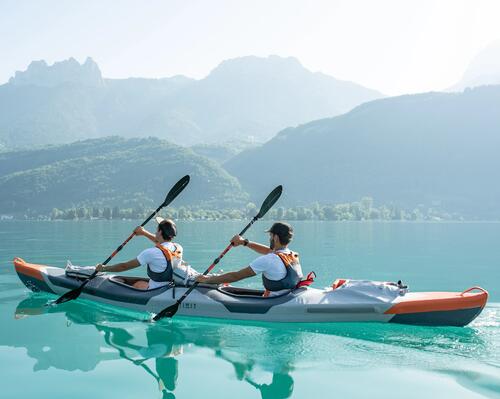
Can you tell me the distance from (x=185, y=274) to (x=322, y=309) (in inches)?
117

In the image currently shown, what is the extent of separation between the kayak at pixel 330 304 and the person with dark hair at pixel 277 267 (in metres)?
0.21

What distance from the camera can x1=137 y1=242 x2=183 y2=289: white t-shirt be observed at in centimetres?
1008

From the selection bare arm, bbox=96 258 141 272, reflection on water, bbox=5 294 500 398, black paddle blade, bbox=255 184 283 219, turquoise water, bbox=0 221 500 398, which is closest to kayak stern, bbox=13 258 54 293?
turquoise water, bbox=0 221 500 398

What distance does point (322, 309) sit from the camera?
9.40m

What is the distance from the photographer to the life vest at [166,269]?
10130 mm

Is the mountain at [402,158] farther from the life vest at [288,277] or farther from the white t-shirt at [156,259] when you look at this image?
the white t-shirt at [156,259]

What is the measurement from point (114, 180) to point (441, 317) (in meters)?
153

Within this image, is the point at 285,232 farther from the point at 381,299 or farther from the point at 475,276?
the point at 475,276

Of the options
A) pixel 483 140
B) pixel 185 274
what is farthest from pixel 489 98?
pixel 185 274

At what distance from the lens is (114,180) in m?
155

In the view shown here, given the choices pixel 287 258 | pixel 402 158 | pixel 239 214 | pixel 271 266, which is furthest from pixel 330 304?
pixel 402 158

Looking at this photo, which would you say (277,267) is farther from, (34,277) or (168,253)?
(34,277)

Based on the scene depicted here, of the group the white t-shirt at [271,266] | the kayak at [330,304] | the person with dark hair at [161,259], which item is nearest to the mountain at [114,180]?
the person with dark hair at [161,259]

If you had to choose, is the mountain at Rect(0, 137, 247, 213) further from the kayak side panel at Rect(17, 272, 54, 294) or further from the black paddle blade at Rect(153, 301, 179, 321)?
the black paddle blade at Rect(153, 301, 179, 321)
